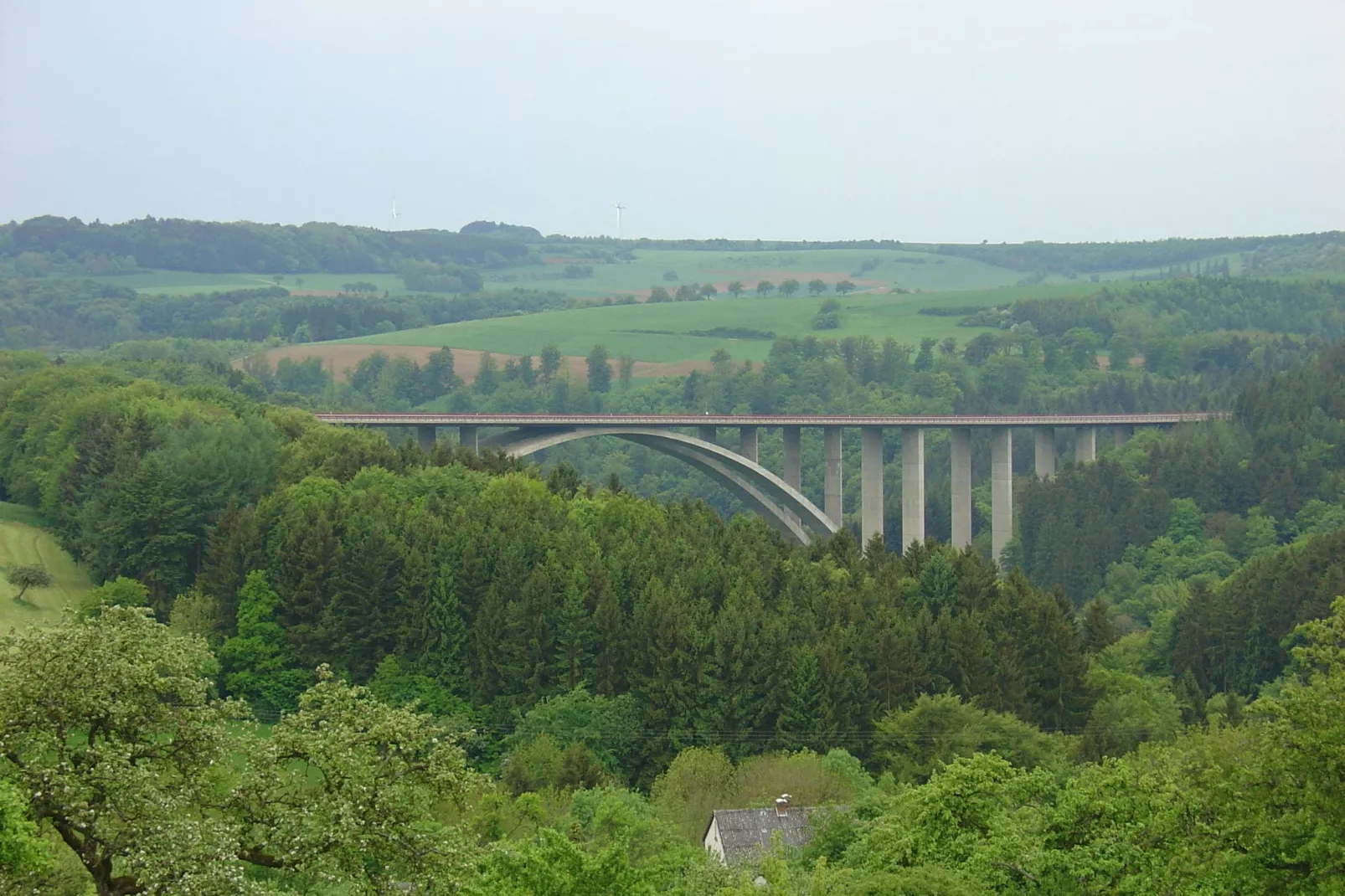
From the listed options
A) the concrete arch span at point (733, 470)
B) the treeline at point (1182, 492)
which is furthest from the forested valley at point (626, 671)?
the concrete arch span at point (733, 470)

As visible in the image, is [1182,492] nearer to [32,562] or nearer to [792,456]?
[792,456]

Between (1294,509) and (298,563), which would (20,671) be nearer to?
(298,563)

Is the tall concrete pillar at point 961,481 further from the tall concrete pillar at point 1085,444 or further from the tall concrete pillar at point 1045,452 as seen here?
the tall concrete pillar at point 1085,444

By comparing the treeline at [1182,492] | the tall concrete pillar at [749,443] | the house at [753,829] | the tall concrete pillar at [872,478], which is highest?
the house at [753,829]

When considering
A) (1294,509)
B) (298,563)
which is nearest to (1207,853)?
(298,563)

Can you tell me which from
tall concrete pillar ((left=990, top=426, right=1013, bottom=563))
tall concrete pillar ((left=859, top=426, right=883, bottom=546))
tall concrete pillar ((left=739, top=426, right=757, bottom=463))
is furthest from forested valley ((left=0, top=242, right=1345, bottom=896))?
tall concrete pillar ((left=739, top=426, right=757, bottom=463))

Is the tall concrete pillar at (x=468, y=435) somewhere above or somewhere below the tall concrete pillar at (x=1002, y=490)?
above

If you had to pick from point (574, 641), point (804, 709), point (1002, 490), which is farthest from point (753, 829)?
point (1002, 490)
